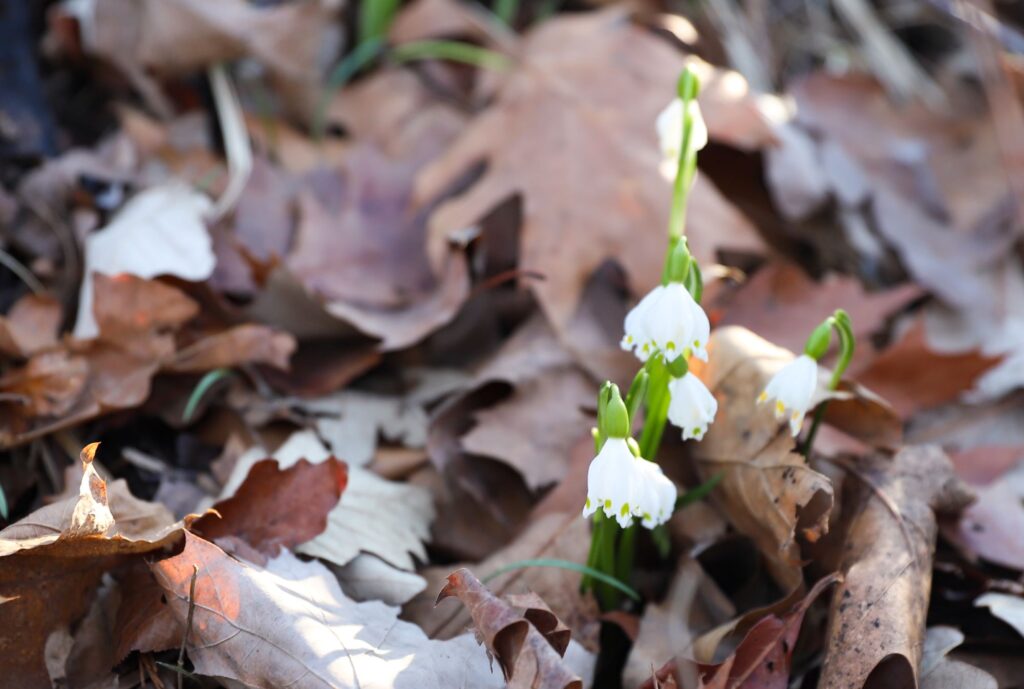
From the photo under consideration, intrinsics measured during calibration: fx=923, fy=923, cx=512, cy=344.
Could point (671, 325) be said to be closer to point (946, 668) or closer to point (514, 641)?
point (514, 641)

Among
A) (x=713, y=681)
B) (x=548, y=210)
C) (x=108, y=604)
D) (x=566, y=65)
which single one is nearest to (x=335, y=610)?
(x=108, y=604)

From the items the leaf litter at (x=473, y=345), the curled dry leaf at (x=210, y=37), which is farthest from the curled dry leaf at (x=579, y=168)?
the curled dry leaf at (x=210, y=37)

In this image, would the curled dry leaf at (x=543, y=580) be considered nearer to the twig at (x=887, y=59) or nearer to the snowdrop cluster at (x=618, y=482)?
the snowdrop cluster at (x=618, y=482)

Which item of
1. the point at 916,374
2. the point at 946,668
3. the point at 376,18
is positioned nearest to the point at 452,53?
the point at 376,18

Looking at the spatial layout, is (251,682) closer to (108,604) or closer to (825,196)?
(108,604)

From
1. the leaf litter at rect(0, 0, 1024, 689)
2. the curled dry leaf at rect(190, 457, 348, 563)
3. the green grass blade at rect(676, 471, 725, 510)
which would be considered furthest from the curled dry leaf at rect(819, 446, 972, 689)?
the curled dry leaf at rect(190, 457, 348, 563)
